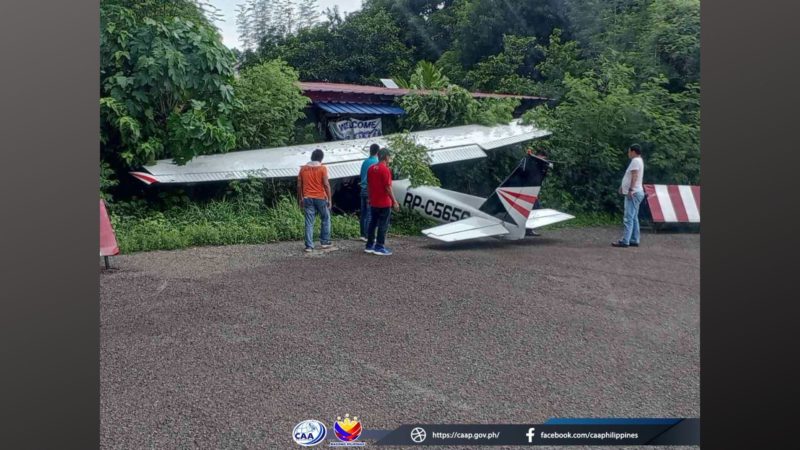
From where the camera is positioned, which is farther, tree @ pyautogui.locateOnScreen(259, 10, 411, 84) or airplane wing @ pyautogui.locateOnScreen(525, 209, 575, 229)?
airplane wing @ pyautogui.locateOnScreen(525, 209, 575, 229)

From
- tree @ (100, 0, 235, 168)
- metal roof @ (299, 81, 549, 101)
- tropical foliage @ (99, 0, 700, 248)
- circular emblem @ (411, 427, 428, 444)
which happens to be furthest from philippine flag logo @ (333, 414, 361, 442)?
metal roof @ (299, 81, 549, 101)

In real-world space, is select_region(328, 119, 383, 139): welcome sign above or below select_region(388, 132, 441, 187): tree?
above

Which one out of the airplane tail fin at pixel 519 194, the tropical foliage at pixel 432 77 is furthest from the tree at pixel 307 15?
the airplane tail fin at pixel 519 194

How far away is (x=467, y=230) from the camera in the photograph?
10.2 ft

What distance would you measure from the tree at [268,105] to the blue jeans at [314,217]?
0.29 meters

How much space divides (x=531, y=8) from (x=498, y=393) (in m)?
1.66

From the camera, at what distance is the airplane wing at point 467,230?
10.1 ft

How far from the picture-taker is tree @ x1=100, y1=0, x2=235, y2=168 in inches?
113

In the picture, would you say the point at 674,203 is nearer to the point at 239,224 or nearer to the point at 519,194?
the point at 519,194

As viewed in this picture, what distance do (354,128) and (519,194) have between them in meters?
0.79

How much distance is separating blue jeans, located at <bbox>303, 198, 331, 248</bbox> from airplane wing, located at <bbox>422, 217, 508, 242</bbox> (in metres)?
0.43

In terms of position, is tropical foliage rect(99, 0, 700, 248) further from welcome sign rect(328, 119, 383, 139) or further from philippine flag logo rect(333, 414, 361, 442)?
philippine flag logo rect(333, 414, 361, 442)

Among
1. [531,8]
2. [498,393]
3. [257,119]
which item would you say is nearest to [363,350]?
[498,393]

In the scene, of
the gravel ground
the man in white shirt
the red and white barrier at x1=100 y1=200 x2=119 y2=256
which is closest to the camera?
the gravel ground
